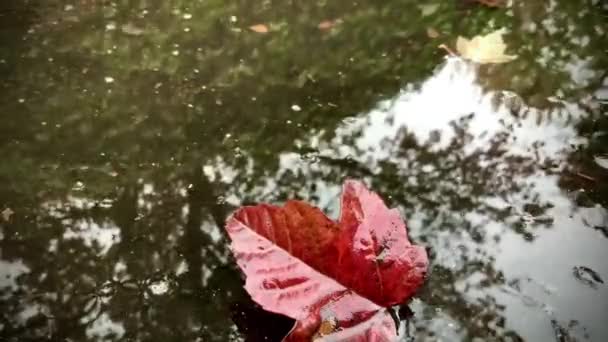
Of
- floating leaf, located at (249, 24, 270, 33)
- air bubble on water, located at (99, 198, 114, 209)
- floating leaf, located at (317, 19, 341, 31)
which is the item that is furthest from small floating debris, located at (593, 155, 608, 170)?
air bubble on water, located at (99, 198, 114, 209)

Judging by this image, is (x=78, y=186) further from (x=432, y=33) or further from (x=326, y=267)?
(x=432, y=33)

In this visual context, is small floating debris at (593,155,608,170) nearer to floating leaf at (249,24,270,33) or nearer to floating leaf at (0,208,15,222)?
floating leaf at (249,24,270,33)

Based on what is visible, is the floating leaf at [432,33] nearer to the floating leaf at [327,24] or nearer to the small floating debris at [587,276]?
the floating leaf at [327,24]

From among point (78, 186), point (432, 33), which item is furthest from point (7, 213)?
point (432, 33)

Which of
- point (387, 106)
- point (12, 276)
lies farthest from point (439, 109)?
point (12, 276)

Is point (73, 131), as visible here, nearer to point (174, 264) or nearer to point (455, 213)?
point (174, 264)

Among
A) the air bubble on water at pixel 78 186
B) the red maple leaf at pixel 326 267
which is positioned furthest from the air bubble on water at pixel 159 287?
the air bubble on water at pixel 78 186
